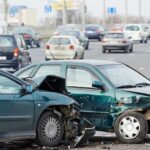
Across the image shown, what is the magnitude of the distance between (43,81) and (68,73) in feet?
3.43

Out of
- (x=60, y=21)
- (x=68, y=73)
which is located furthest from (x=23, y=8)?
(x=68, y=73)

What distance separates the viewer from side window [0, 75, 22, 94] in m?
10.1

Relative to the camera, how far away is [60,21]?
13075cm

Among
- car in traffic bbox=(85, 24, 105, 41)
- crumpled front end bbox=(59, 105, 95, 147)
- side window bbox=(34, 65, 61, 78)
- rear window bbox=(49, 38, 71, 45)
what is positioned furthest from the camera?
car in traffic bbox=(85, 24, 105, 41)

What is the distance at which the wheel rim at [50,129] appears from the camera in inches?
414

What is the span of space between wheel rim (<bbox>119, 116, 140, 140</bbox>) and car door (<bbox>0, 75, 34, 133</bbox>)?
5.61 ft

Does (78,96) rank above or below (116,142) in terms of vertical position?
above

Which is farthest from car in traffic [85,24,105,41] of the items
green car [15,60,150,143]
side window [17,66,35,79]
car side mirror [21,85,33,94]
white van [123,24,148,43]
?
car side mirror [21,85,33,94]

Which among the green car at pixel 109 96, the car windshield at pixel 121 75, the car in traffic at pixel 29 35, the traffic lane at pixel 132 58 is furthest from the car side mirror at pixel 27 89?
the car in traffic at pixel 29 35

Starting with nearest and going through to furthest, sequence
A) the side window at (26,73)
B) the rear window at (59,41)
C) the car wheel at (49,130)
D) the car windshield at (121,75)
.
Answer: the car wheel at (49,130), the car windshield at (121,75), the side window at (26,73), the rear window at (59,41)

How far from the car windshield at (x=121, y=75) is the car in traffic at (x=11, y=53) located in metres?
15.2

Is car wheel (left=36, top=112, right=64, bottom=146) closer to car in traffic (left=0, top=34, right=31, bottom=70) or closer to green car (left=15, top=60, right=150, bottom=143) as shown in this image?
green car (left=15, top=60, right=150, bottom=143)

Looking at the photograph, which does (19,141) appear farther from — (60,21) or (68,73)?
(60,21)

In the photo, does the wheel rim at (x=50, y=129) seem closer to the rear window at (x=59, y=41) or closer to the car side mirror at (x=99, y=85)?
the car side mirror at (x=99, y=85)
